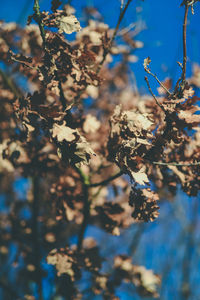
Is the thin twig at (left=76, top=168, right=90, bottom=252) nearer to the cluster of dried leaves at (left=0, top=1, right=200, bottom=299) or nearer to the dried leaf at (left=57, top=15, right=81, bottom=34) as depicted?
the cluster of dried leaves at (left=0, top=1, right=200, bottom=299)

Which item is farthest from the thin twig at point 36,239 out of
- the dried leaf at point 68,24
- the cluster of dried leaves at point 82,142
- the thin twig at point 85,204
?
the dried leaf at point 68,24

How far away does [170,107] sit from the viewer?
1586 millimetres

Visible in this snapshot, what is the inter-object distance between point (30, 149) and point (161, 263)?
8341 mm

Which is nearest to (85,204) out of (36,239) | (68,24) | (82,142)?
(82,142)

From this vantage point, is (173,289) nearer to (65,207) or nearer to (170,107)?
(65,207)

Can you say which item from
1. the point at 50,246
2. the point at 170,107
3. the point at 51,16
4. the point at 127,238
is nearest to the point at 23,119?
the point at 51,16

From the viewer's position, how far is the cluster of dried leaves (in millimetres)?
1630

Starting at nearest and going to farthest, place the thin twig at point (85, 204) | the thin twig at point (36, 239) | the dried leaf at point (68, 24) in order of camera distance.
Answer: the dried leaf at point (68, 24), the thin twig at point (85, 204), the thin twig at point (36, 239)

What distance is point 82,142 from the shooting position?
1.62m

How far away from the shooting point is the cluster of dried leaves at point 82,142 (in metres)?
1.63

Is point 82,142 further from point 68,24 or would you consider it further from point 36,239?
point 36,239

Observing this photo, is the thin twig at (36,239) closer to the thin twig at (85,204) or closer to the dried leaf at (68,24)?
the thin twig at (85,204)

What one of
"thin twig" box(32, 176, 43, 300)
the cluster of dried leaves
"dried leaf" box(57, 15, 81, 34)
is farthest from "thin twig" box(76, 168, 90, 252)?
"dried leaf" box(57, 15, 81, 34)

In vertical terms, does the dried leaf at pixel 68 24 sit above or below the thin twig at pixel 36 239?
above
